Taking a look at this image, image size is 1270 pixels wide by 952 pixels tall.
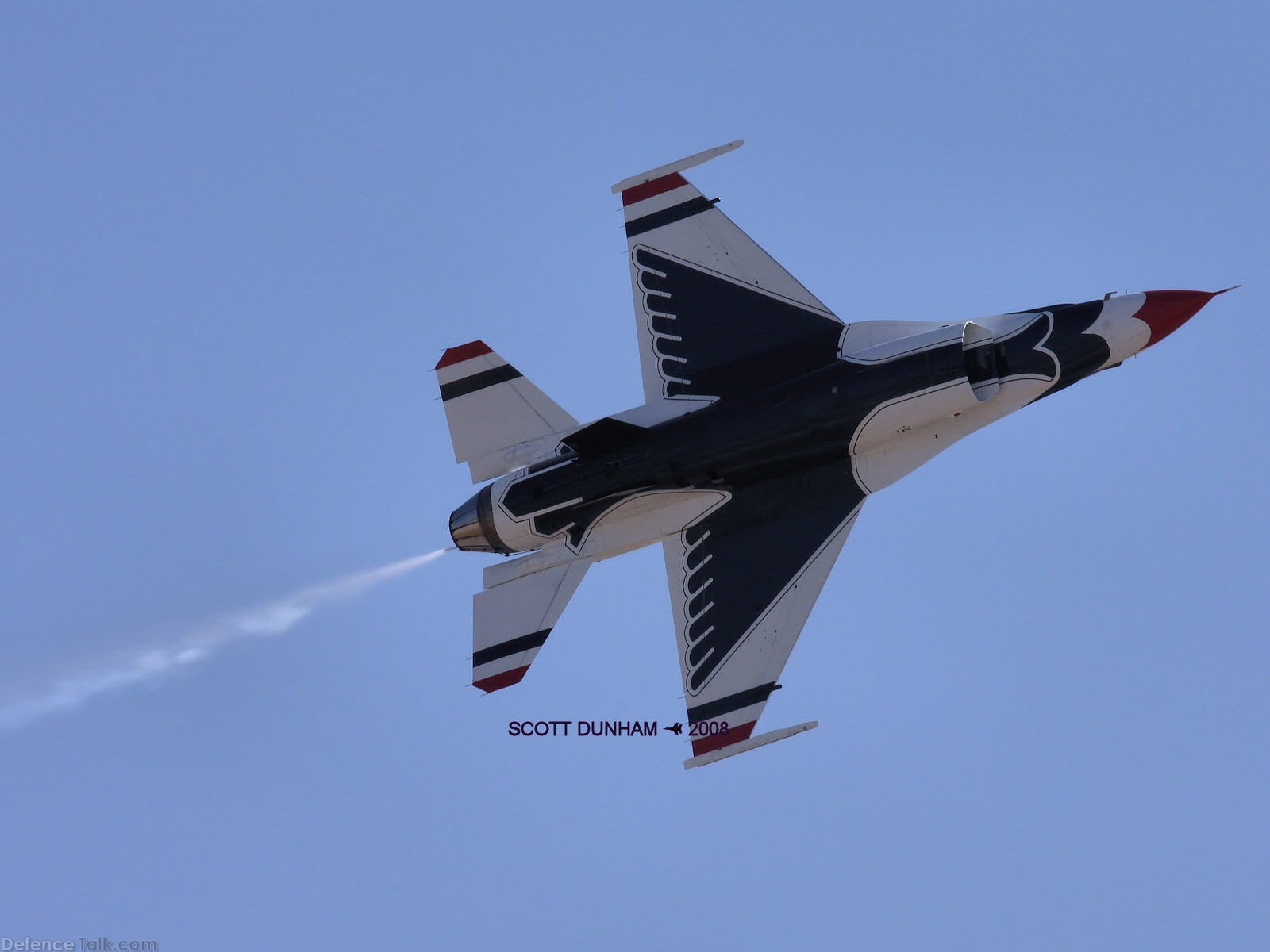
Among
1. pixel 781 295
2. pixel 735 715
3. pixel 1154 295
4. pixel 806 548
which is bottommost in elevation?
pixel 735 715

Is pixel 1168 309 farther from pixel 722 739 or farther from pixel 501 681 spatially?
pixel 501 681

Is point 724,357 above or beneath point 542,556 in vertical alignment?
above

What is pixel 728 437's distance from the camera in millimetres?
27875

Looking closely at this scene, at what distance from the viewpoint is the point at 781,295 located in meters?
29.7

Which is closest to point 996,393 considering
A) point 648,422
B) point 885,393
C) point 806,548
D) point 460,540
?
point 885,393

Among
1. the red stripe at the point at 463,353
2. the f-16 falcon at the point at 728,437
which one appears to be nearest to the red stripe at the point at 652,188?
the f-16 falcon at the point at 728,437

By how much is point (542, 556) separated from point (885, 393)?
743 cm

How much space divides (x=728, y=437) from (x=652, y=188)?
20.8ft

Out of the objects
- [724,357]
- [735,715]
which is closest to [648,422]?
[724,357]

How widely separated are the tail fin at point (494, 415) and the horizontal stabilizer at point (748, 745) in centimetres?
672

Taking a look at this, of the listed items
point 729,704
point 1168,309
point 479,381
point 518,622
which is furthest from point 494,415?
point 1168,309

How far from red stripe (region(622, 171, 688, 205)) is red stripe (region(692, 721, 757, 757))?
36.2 feet

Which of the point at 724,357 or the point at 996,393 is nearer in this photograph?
the point at 996,393

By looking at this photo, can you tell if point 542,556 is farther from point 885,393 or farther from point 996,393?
point 996,393
